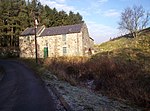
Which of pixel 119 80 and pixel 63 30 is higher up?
pixel 63 30

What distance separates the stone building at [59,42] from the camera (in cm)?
5041

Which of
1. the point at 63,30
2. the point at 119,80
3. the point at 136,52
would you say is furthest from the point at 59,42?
the point at 119,80

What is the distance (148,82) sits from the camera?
16.3 m

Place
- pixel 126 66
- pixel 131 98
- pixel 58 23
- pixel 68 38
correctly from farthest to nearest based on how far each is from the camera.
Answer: pixel 58 23, pixel 68 38, pixel 126 66, pixel 131 98

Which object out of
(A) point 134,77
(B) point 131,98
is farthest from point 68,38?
(B) point 131,98

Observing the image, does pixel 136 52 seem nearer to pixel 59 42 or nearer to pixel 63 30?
pixel 59 42

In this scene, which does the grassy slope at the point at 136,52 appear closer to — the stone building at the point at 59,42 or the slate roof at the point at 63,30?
the stone building at the point at 59,42

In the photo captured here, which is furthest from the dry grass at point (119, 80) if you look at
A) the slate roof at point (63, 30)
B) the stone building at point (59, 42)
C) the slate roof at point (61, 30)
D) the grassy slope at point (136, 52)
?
the slate roof at point (61, 30)

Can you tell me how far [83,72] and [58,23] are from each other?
56002 millimetres

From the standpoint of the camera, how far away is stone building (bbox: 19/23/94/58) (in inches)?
1984

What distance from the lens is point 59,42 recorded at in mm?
52938

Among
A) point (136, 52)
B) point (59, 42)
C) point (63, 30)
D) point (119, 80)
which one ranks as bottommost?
point (119, 80)

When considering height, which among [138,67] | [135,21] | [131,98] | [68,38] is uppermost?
[135,21]

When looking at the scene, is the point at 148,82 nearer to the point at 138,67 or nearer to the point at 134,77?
the point at 134,77
